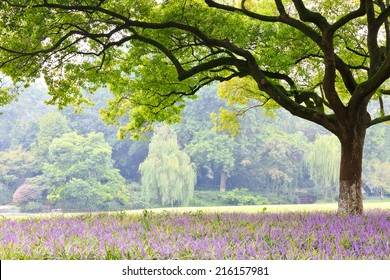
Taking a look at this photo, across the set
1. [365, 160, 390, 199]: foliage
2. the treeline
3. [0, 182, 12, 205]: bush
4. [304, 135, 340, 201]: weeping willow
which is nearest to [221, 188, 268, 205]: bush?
the treeline

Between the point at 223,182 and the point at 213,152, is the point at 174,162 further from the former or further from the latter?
the point at 223,182

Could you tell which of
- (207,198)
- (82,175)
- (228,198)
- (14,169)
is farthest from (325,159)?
(14,169)

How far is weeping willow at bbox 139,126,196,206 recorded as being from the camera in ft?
172

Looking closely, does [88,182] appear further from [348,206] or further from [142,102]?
[348,206]

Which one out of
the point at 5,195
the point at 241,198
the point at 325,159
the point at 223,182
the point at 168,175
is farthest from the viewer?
the point at 223,182

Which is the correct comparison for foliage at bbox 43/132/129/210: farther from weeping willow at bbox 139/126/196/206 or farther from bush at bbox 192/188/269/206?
bush at bbox 192/188/269/206

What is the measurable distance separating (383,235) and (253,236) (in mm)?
1902

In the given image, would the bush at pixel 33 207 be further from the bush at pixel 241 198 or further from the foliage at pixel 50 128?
the bush at pixel 241 198

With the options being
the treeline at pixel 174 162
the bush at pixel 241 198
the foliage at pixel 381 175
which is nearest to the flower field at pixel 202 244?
the treeline at pixel 174 162

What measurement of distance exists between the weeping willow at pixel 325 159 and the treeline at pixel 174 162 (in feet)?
0.36

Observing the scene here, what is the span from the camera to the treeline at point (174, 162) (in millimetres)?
53469

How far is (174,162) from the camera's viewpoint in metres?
52.1

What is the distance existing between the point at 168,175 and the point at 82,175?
31.9 feet
